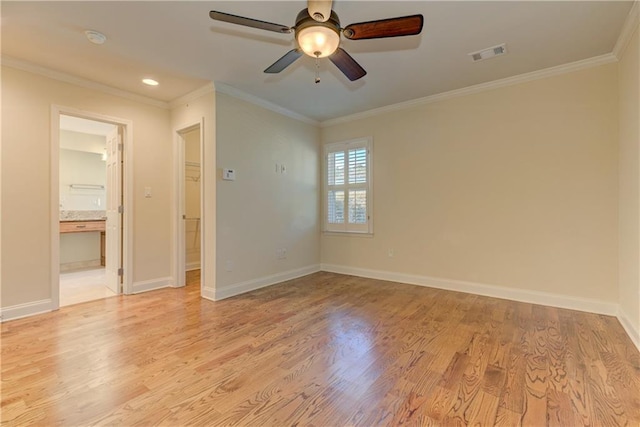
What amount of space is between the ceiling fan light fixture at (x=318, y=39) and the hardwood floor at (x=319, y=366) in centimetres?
228

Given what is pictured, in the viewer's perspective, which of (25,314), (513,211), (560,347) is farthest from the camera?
(513,211)

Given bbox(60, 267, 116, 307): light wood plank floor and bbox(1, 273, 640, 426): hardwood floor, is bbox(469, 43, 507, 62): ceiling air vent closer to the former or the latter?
bbox(1, 273, 640, 426): hardwood floor

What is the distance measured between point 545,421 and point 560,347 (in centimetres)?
111

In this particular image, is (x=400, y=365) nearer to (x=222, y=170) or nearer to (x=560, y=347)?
(x=560, y=347)

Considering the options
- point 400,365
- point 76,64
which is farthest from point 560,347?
point 76,64

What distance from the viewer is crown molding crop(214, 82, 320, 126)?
3740 mm

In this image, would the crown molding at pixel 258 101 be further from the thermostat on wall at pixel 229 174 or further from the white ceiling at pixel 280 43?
the thermostat on wall at pixel 229 174

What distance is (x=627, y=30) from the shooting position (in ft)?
8.43

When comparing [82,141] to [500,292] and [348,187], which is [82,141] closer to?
[348,187]

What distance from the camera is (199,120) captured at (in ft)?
12.8

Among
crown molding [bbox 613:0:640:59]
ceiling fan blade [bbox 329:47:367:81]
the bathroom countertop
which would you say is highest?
crown molding [bbox 613:0:640:59]

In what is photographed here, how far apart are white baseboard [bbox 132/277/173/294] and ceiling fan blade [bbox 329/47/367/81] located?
3.69 metres

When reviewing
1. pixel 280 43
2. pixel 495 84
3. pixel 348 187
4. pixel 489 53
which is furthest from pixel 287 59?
pixel 348 187

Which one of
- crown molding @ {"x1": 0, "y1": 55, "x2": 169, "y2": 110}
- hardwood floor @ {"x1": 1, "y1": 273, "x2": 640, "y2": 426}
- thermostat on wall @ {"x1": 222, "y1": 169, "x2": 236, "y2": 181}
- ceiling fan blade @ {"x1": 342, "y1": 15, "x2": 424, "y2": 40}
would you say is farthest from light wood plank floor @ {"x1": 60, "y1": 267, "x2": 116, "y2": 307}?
ceiling fan blade @ {"x1": 342, "y1": 15, "x2": 424, "y2": 40}
